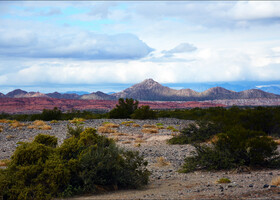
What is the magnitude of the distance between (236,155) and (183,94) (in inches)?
6754

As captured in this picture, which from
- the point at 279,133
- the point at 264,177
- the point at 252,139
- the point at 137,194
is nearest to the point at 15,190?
the point at 137,194

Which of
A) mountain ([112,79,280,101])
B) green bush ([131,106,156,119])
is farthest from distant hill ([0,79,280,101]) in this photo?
green bush ([131,106,156,119])

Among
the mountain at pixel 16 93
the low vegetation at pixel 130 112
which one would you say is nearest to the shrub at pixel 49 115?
the low vegetation at pixel 130 112

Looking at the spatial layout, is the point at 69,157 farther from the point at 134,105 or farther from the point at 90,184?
the point at 134,105

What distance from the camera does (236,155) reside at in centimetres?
1245

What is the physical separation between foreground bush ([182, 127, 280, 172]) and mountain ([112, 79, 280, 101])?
539 feet

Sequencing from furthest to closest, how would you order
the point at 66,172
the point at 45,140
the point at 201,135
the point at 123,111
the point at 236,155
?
the point at 123,111
the point at 201,135
the point at 236,155
the point at 45,140
the point at 66,172

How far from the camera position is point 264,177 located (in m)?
10.6

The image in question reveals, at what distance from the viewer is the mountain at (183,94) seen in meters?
176

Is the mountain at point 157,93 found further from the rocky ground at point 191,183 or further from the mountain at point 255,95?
the rocky ground at point 191,183

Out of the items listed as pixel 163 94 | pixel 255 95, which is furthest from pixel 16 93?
pixel 255 95

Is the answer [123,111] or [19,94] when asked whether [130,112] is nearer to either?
[123,111]

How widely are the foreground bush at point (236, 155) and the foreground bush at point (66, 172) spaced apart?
341 centimetres

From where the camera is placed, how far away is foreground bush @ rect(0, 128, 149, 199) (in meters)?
8.69
